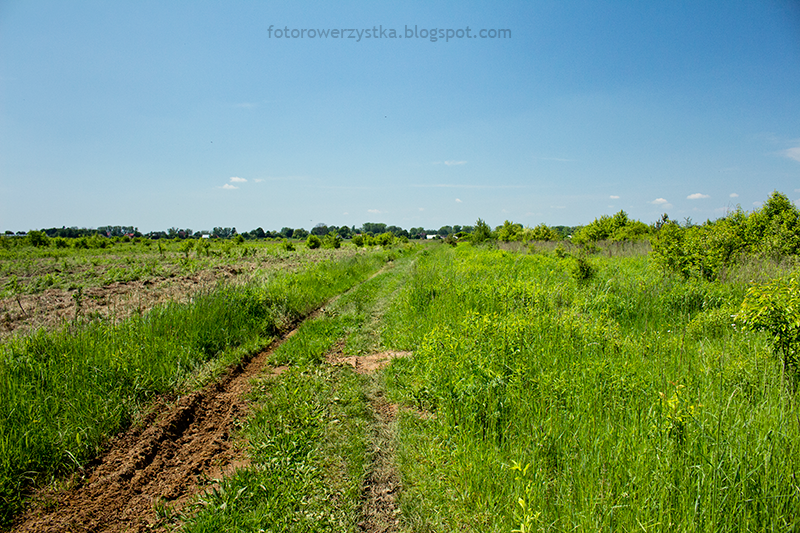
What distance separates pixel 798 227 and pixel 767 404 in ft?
61.3

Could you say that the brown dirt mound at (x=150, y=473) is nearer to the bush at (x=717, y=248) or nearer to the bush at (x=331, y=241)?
the bush at (x=717, y=248)

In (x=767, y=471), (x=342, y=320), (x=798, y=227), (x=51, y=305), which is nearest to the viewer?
(x=767, y=471)

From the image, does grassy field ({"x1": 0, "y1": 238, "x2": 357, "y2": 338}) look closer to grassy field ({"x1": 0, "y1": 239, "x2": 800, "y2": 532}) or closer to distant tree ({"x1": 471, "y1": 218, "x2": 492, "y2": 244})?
grassy field ({"x1": 0, "y1": 239, "x2": 800, "y2": 532})

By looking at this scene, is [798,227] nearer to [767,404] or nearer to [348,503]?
[767,404]

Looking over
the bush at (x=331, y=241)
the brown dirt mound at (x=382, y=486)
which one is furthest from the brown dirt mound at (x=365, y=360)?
the bush at (x=331, y=241)

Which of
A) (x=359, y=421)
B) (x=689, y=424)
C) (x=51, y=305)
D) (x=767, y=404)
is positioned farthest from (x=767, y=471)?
(x=51, y=305)

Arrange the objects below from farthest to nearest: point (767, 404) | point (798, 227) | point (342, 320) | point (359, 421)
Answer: point (798, 227) < point (342, 320) < point (359, 421) < point (767, 404)

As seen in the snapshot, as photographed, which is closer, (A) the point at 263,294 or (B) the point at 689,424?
(B) the point at 689,424

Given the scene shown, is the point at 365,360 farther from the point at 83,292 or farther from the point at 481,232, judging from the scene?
the point at 481,232

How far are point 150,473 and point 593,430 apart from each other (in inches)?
180

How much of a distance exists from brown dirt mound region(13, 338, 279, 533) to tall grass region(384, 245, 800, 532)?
2215mm

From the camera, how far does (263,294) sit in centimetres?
1038

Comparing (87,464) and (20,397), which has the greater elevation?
(20,397)

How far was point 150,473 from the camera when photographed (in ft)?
12.2
